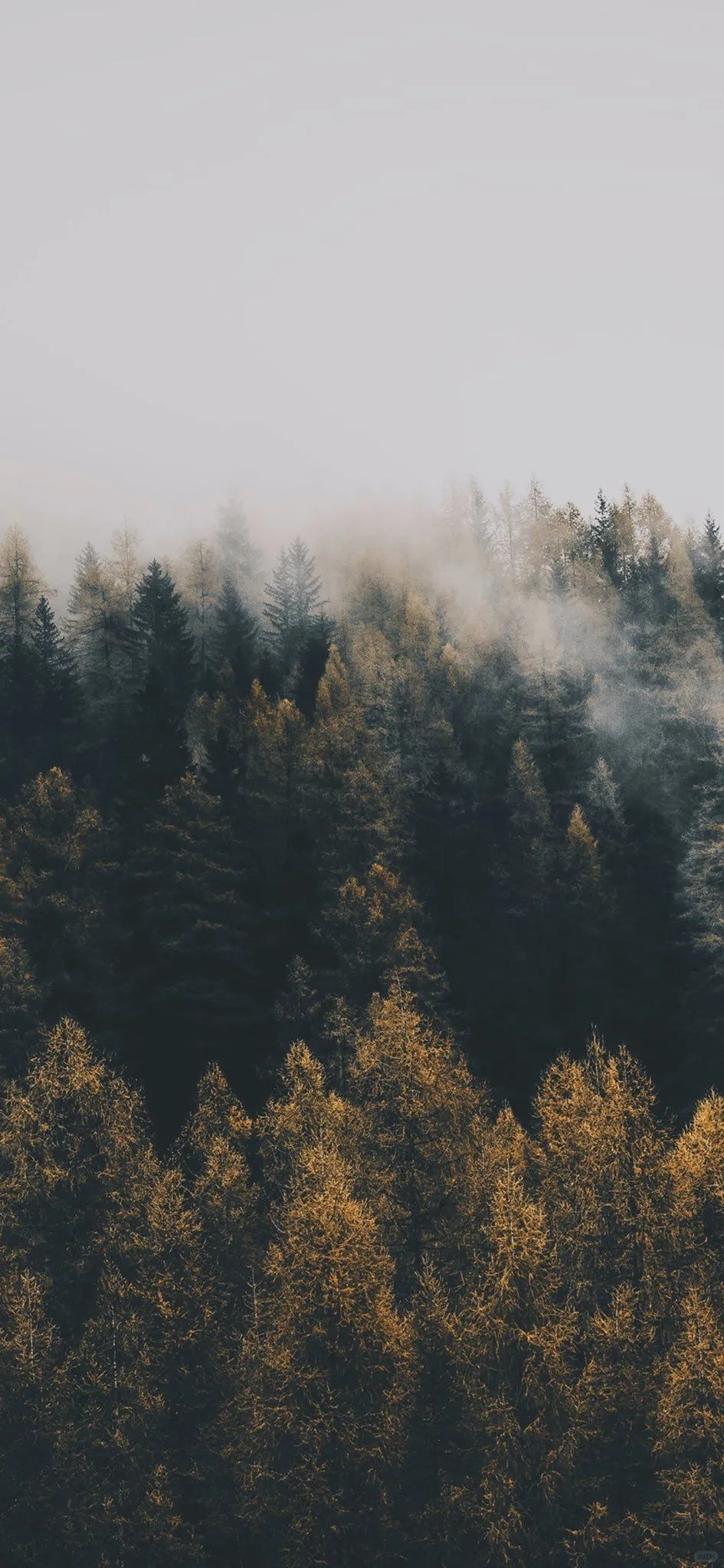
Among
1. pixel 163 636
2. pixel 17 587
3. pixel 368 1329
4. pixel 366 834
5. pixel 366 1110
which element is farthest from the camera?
pixel 17 587

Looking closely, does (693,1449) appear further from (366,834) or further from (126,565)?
(126,565)

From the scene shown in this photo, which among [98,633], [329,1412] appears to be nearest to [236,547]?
[98,633]

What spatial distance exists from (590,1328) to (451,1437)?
4.43m

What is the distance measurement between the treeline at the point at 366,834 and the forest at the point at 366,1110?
0.59ft

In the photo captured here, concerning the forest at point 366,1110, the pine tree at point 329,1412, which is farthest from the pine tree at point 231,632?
the pine tree at point 329,1412

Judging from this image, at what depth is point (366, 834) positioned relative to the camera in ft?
160

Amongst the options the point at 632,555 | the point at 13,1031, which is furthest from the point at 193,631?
the point at 13,1031

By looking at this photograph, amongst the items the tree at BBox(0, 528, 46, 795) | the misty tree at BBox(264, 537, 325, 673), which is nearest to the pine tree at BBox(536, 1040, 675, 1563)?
the tree at BBox(0, 528, 46, 795)

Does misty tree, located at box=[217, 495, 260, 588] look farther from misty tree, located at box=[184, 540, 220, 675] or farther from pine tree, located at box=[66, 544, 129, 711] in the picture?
pine tree, located at box=[66, 544, 129, 711]

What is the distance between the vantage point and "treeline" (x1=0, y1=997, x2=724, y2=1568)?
27.8m

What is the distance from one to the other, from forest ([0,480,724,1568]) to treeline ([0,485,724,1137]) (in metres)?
0.18

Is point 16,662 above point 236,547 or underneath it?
underneath

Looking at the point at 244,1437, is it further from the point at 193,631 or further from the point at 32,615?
the point at 193,631

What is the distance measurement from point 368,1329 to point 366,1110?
6770mm
